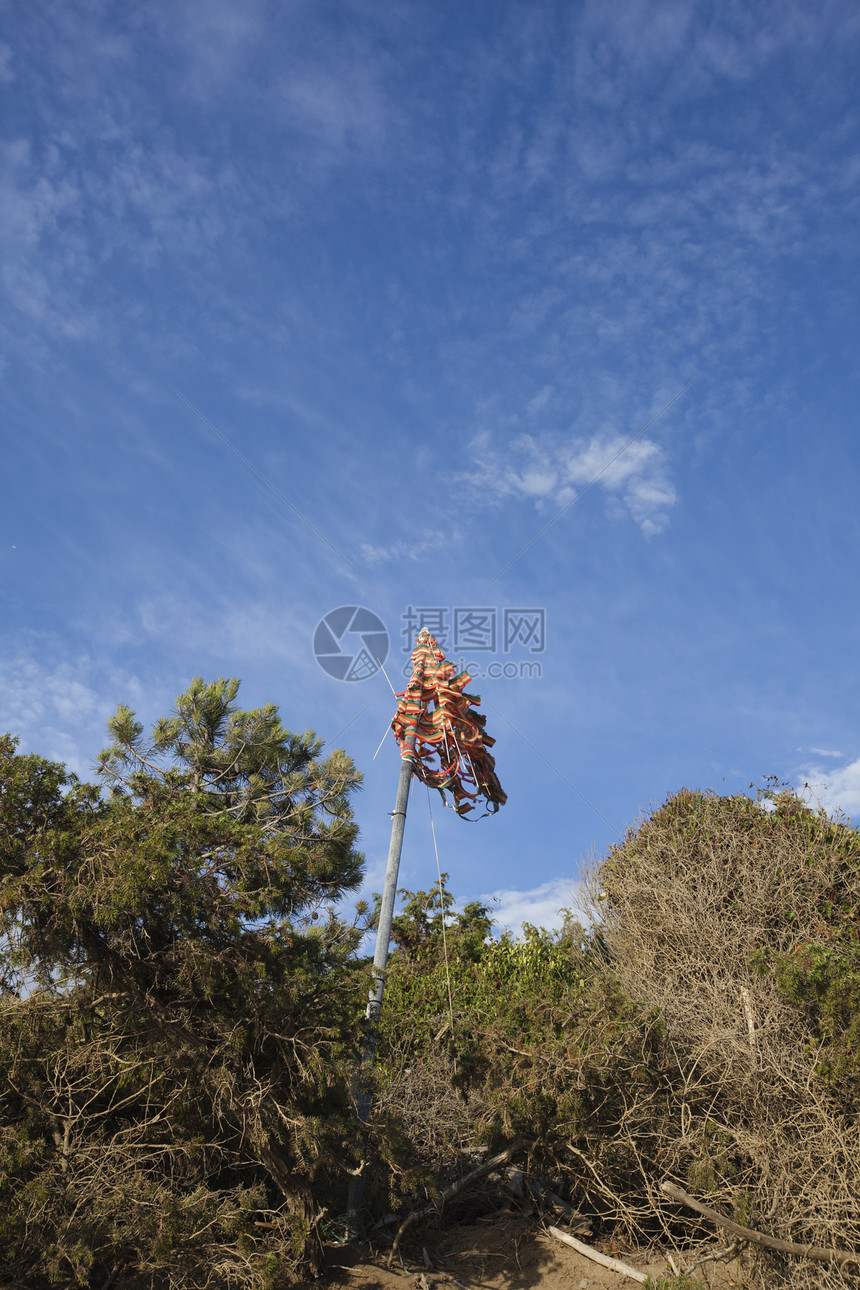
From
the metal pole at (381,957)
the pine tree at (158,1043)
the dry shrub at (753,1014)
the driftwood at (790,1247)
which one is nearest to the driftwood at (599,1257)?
the dry shrub at (753,1014)

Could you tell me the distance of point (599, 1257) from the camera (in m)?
8.96

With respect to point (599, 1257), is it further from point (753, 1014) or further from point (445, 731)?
point (445, 731)

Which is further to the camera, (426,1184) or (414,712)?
(414,712)

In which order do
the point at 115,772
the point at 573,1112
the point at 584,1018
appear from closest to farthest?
the point at 573,1112 → the point at 584,1018 → the point at 115,772

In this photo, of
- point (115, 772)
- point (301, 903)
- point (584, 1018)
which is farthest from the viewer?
point (115, 772)

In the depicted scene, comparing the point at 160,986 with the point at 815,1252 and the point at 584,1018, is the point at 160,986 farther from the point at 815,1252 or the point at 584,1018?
the point at 815,1252

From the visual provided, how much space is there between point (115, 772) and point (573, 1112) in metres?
6.91

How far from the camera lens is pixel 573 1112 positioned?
8.96 meters

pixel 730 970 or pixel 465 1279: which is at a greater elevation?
pixel 730 970

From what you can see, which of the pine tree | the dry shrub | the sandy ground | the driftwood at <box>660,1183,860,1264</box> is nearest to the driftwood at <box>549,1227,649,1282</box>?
the sandy ground

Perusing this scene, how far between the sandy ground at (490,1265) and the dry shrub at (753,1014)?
2.66 feet

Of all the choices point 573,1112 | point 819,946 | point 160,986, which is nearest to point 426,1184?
point 573,1112

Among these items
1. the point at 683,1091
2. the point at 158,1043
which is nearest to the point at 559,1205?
the point at 683,1091

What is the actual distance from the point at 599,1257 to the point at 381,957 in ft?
13.1
